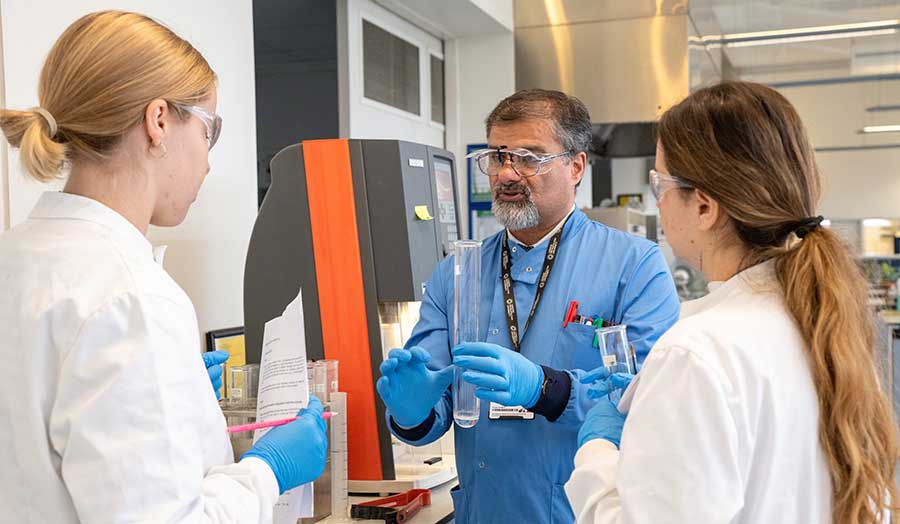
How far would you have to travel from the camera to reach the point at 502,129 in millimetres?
2229

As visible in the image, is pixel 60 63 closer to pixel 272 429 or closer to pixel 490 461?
pixel 272 429

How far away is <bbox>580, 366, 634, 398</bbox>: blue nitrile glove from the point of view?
163 cm

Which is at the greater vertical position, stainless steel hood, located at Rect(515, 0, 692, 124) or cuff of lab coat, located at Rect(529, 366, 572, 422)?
stainless steel hood, located at Rect(515, 0, 692, 124)

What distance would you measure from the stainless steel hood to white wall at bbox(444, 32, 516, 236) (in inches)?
4.9

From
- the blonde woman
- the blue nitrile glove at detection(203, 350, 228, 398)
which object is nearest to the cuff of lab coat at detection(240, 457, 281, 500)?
the blonde woman

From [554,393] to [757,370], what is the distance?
0.74 m

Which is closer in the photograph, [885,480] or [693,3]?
[885,480]

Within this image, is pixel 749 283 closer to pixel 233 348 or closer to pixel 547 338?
pixel 547 338

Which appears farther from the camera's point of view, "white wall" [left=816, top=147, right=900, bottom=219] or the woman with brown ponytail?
"white wall" [left=816, top=147, right=900, bottom=219]

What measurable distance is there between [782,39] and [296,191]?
6.63 meters

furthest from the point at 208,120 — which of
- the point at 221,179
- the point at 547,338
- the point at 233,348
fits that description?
the point at 233,348

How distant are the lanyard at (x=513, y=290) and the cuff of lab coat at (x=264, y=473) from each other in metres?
0.84

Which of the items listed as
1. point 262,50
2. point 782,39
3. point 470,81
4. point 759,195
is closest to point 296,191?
point 759,195

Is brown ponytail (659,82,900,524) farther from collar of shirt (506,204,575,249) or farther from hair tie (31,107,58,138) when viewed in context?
hair tie (31,107,58,138)
